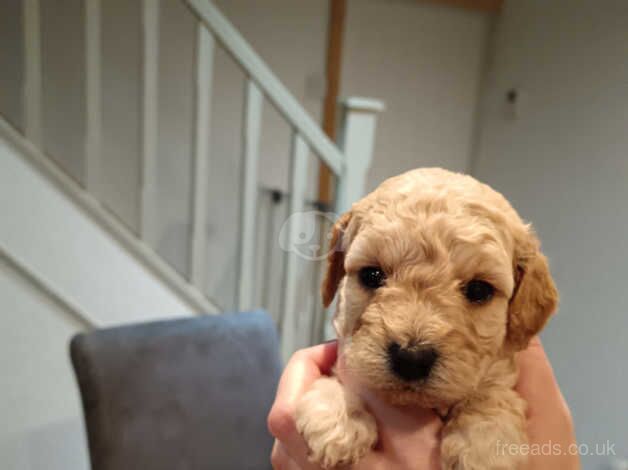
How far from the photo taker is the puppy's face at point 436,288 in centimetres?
61

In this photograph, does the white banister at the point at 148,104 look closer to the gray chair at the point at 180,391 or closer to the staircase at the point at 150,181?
the staircase at the point at 150,181

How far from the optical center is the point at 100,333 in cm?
131

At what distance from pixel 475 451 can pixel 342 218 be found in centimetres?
39

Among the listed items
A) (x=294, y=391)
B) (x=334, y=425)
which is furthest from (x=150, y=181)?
(x=334, y=425)

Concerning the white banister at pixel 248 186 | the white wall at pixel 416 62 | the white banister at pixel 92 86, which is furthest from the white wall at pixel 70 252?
the white wall at pixel 416 62

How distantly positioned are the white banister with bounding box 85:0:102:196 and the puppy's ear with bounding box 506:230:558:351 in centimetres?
149

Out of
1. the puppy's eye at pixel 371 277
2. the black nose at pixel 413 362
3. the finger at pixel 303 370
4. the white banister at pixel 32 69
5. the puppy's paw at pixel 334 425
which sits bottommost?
the finger at pixel 303 370

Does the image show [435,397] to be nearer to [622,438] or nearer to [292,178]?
[292,178]

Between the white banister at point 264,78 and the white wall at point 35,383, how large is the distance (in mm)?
1029

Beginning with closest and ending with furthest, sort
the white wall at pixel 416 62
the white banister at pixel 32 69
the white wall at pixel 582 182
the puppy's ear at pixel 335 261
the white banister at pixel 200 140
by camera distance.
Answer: the puppy's ear at pixel 335 261, the white banister at pixel 32 69, the white banister at pixel 200 140, the white wall at pixel 582 182, the white wall at pixel 416 62

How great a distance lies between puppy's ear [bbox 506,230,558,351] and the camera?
28.5 inches

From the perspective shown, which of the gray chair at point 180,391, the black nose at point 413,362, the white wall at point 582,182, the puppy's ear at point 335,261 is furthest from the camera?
the white wall at point 582,182

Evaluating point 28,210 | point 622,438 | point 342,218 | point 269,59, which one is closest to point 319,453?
point 342,218

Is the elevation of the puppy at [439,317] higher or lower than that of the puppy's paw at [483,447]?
higher
